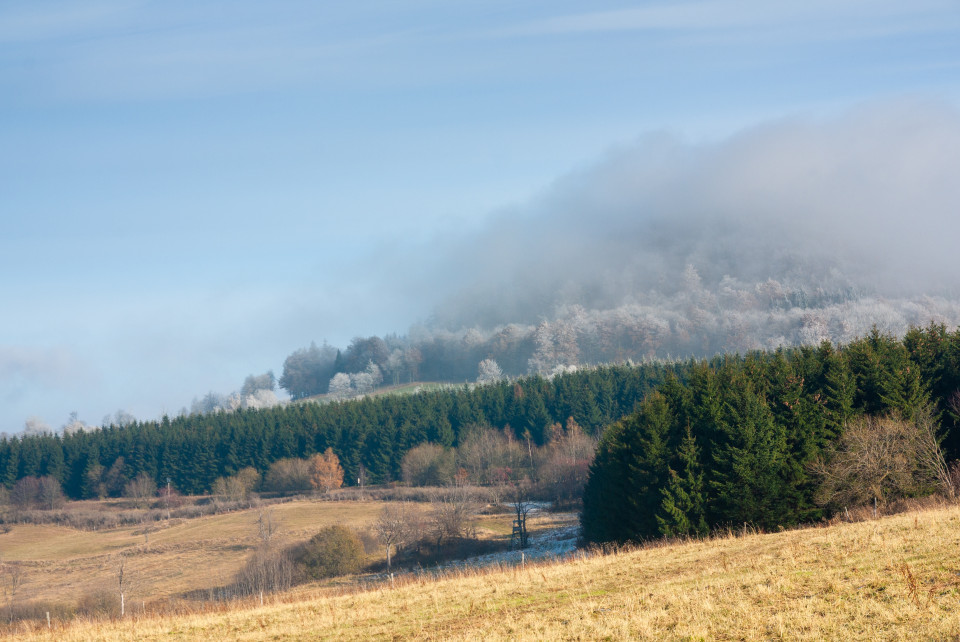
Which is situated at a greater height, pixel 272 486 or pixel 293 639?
pixel 293 639

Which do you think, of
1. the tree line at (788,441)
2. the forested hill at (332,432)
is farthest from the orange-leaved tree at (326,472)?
the tree line at (788,441)

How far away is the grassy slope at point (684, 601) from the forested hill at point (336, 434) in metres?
121

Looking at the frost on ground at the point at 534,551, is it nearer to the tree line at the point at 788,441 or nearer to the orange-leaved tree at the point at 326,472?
the tree line at the point at 788,441

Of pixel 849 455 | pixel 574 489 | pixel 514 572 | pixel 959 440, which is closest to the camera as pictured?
pixel 514 572


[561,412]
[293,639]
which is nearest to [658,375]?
[561,412]

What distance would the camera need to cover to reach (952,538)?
25.1 meters

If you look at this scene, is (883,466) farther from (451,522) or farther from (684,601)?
(451,522)

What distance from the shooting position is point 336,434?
159 meters

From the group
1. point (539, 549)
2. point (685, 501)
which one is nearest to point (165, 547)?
point (539, 549)

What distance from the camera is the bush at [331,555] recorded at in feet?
261

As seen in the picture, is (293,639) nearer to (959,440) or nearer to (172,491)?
(959,440)

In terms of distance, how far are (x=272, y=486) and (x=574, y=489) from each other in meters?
68.5

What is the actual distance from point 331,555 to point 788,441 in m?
49.0

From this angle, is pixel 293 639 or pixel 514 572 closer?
pixel 293 639
